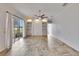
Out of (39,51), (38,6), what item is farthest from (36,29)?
(39,51)

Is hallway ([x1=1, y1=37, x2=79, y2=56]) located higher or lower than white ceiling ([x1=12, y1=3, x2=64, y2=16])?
lower

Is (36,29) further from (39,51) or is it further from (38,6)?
(39,51)

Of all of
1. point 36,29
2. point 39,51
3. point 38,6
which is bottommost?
point 39,51

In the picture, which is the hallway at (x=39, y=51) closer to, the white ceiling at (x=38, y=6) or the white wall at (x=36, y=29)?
the white ceiling at (x=38, y=6)

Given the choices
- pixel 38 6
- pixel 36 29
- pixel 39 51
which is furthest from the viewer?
pixel 36 29

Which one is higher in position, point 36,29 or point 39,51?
point 36,29

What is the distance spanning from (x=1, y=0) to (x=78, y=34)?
174 inches

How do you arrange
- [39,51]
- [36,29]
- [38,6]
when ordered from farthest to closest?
[36,29] → [38,6] → [39,51]

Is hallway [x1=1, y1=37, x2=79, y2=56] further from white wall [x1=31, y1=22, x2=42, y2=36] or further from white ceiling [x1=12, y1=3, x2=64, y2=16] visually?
white wall [x1=31, y1=22, x2=42, y2=36]

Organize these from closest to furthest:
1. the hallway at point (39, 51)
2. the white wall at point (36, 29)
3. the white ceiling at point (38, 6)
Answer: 1. the hallway at point (39, 51)
2. the white ceiling at point (38, 6)
3. the white wall at point (36, 29)

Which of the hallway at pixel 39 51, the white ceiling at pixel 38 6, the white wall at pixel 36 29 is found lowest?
the hallway at pixel 39 51

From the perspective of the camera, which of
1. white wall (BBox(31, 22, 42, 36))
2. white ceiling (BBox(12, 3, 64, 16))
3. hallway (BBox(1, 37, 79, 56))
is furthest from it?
white wall (BBox(31, 22, 42, 36))

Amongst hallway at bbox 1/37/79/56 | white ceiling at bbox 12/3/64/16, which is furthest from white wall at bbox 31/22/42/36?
hallway at bbox 1/37/79/56

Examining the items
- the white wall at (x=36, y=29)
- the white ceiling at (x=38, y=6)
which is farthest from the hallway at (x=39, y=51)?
the white wall at (x=36, y=29)
